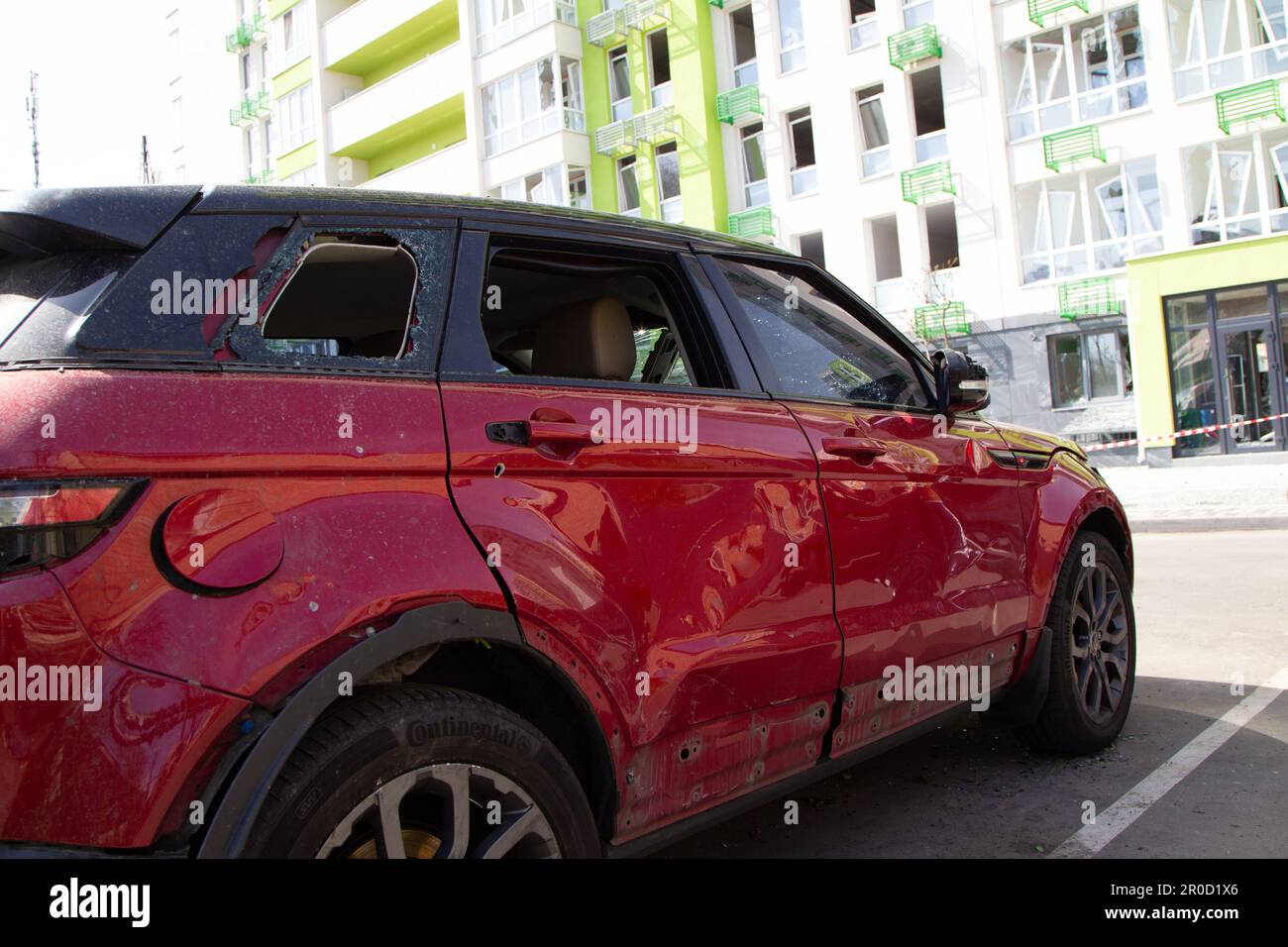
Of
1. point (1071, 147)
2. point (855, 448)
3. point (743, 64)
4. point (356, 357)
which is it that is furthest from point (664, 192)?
point (356, 357)

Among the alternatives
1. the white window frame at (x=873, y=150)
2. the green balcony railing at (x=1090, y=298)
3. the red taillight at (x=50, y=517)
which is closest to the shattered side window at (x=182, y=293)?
the red taillight at (x=50, y=517)

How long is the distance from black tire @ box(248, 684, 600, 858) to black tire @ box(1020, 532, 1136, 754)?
2.38 m

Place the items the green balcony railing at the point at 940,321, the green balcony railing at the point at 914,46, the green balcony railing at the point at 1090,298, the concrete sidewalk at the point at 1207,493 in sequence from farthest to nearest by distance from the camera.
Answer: the green balcony railing at the point at 940,321, the green balcony railing at the point at 914,46, the green balcony railing at the point at 1090,298, the concrete sidewalk at the point at 1207,493

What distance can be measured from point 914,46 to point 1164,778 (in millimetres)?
23679

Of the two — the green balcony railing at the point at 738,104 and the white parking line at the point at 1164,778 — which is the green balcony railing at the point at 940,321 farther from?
the white parking line at the point at 1164,778

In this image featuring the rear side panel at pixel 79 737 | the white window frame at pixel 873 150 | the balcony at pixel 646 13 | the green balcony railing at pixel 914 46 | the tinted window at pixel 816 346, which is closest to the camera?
the rear side panel at pixel 79 737

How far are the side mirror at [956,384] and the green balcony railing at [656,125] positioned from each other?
26025 millimetres

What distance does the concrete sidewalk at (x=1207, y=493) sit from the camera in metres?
11.7

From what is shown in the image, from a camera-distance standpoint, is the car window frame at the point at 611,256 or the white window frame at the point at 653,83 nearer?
the car window frame at the point at 611,256

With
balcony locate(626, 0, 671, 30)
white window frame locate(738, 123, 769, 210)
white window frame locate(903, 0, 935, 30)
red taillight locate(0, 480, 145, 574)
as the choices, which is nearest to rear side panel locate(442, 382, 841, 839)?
red taillight locate(0, 480, 145, 574)

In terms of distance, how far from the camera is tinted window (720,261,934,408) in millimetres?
3143

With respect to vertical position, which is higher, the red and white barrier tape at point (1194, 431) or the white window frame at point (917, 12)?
the white window frame at point (917, 12)

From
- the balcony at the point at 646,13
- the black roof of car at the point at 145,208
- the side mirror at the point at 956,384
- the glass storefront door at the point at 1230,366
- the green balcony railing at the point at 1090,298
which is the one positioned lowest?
the side mirror at the point at 956,384

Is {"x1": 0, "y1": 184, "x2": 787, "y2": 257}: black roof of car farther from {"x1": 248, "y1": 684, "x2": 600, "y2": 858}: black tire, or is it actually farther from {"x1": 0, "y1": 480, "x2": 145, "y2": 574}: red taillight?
{"x1": 248, "y1": 684, "x2": 600, "y2": 858}: black tire
